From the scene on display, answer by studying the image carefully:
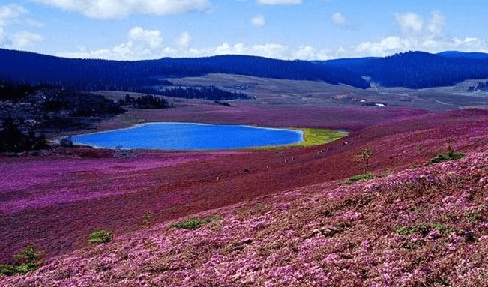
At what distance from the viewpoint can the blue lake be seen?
97575 mm

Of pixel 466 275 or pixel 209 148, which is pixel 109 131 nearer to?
pixel 209 148

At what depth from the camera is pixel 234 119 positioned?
151 metres

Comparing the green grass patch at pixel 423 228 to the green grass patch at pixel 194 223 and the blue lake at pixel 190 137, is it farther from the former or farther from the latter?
the blue lake at pixel 190 137

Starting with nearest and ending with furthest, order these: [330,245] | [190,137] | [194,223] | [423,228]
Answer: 1. [423,228]
2. [330,245]
3. [194,223]
4. [190,137]

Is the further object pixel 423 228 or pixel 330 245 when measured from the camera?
pixel 330 245

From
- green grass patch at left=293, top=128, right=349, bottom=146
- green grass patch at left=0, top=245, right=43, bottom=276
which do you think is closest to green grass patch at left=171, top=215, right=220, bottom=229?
green grass patch at left=0, top=245, right=43, bottom=276

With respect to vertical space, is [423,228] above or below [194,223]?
above

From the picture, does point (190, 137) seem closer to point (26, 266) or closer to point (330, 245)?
point (26, 266)

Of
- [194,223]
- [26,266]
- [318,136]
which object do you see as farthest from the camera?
[318,136]

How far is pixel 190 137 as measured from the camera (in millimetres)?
113000

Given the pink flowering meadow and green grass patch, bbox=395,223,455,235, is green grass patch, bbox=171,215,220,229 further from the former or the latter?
green grass patch, bbox=395,223,455,235

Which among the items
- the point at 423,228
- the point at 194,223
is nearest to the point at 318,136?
the point at 194,223

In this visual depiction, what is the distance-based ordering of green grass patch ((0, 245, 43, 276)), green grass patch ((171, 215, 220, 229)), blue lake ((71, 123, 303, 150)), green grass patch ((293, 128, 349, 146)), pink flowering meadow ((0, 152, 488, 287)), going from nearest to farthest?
pink flowering meadow ((0, 152, 488, 287))
green grass patch ((0, 245, 43, 276))
green grass patch ((171, 215, 220, 229))
green grass patch ((293, 128, 349, 146))
blue lake ((71, 123, 303, 150))

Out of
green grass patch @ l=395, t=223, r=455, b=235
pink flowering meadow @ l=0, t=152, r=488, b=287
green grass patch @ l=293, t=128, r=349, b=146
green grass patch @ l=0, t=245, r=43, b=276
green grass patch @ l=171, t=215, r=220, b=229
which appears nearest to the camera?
pink flowering meadow @ l=0, t=152, r=488, b=287
